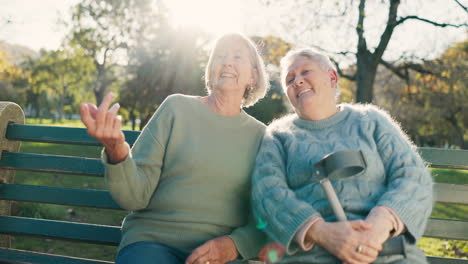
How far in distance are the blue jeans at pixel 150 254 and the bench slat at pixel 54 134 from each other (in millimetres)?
863

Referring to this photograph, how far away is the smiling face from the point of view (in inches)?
104

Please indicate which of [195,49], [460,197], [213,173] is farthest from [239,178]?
[195,49]

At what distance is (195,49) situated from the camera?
2772 centimetres

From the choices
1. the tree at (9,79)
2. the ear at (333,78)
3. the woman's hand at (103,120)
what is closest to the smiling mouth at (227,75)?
the ear at (333,78)

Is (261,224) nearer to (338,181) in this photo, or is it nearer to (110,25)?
(338,181)

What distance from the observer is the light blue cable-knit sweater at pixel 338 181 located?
2.31m

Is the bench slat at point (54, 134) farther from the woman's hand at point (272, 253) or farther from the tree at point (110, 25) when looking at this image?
the tree at point (110, 25)

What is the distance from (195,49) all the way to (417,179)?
85.6 feet

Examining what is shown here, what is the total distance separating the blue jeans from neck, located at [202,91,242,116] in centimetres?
90

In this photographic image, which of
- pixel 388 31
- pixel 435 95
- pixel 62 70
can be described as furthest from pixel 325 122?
pixel 62 70

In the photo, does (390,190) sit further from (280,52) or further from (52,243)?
(280,52)

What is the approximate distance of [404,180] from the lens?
2.36m

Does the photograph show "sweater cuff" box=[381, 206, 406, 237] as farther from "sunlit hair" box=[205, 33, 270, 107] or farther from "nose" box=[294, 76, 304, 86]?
"sunlit hair" box=[205, 33, 270, 107]

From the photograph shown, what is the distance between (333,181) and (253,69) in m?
1.01
